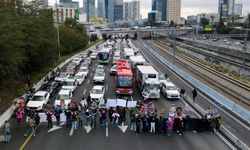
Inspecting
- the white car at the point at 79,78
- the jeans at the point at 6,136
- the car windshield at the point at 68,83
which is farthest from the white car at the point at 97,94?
the jeans at the point at 6,136

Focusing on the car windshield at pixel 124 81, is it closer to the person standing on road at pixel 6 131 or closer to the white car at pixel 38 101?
the white car at pixel 38 101

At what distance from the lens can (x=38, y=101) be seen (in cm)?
2664

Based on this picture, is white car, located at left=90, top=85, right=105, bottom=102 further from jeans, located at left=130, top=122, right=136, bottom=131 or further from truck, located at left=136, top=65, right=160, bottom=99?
jeans, located at left=130, top=122, right=136, bottom=131

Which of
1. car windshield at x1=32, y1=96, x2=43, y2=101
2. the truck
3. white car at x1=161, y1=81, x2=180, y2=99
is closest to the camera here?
car windshield at x1=32, y1=96, x2=43, y2=101

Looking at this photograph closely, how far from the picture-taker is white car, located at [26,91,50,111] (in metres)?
25.5

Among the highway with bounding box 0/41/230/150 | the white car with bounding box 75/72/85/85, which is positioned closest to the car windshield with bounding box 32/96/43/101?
the highway with bounding box 0/41/230/150

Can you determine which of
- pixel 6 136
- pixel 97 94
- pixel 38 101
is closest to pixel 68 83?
pixel 97 94

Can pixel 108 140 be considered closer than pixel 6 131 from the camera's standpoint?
No

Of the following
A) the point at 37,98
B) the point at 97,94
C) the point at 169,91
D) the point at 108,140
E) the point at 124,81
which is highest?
the point at 124,81

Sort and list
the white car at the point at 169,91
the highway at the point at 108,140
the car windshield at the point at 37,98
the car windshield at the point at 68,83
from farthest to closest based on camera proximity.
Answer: the car windshield at the point at 68,83 < the white car at the point at 169,91 < the car windshield at the point at 37,98 < the highway at the point at 108,140

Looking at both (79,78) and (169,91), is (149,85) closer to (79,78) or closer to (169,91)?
(169,91)

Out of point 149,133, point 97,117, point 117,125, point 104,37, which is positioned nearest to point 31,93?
point 97,117

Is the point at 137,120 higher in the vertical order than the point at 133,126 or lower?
higher

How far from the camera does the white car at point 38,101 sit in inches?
1004
